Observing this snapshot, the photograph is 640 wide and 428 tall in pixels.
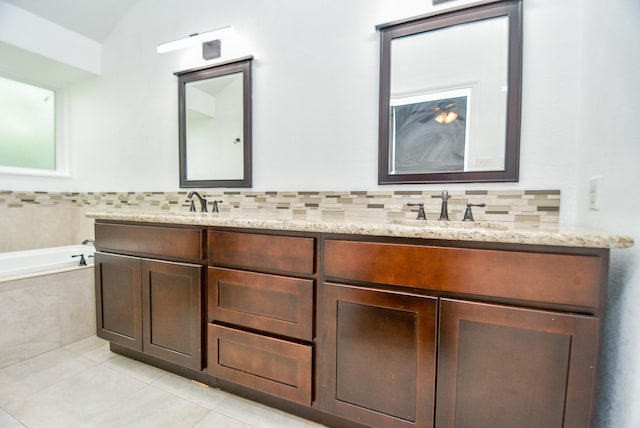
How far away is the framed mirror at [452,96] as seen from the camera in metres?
1.37

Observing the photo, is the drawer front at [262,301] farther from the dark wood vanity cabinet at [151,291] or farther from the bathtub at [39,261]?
the bathtub at [39,261]

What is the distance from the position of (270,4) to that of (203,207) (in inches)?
56.5

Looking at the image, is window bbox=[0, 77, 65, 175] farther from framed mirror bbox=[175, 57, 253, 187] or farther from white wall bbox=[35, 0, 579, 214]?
framed mirror bbox=[175, 57, 253, 187]

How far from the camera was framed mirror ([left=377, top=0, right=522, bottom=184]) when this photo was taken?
1.37 meters

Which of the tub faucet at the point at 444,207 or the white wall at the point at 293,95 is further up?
the white wall at the point at 293,95

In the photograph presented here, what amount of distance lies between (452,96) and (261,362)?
1.58m

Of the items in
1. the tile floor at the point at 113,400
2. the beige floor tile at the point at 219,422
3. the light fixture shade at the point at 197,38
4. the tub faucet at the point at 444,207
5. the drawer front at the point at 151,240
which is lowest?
the tile floor at the point at 113,400

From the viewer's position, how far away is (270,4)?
1.90m

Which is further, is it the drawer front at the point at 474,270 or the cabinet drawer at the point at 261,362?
the cabinet drawer at the point at 261,362

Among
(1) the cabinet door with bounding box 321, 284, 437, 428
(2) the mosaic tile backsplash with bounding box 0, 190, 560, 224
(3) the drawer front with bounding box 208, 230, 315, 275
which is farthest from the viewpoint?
(2) the mosaic tile backsplash with bounding box 0, 190, 560, 224

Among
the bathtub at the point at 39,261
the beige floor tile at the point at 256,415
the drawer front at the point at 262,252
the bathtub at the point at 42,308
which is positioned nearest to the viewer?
the drawer front at the point at 262,252

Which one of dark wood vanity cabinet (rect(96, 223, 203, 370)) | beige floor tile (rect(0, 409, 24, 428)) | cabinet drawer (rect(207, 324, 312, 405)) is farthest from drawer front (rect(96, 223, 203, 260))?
beige floor tile (rect(0, 409, 24, 428))

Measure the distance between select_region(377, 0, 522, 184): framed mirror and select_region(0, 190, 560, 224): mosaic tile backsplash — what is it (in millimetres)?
97

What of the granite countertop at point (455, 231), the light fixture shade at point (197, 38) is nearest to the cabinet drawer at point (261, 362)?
the granite countertop at point (455, 231)
